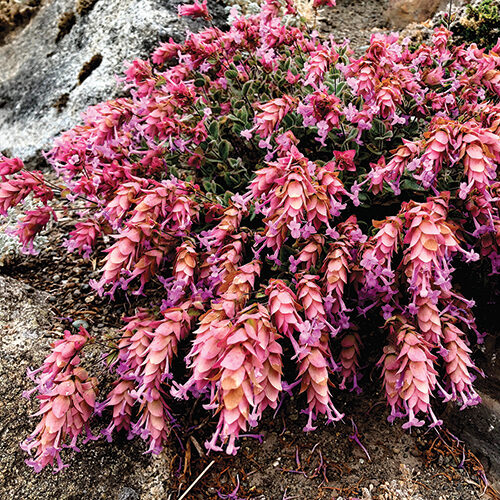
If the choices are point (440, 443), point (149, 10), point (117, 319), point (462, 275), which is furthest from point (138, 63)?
point (440, 443)

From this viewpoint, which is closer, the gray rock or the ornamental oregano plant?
the ornamental oregano plant

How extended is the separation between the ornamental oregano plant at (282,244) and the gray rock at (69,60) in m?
1.51

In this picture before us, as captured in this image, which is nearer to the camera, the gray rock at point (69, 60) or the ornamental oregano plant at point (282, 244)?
the ornamental oregano plant at point (282, 244)

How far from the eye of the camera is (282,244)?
205cm

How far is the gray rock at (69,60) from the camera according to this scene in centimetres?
417

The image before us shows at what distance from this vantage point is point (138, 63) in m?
2.76

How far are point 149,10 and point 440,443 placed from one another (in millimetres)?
4090

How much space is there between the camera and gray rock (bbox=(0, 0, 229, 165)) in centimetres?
417

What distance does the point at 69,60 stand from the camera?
4797 millimetres

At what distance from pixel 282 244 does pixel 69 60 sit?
389 cm

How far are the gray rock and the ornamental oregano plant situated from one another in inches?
59.4

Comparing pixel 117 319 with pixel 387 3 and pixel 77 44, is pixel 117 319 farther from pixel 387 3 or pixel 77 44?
pixel 387 3

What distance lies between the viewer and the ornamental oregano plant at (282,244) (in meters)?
1.67

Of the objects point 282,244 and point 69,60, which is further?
point 69,60
